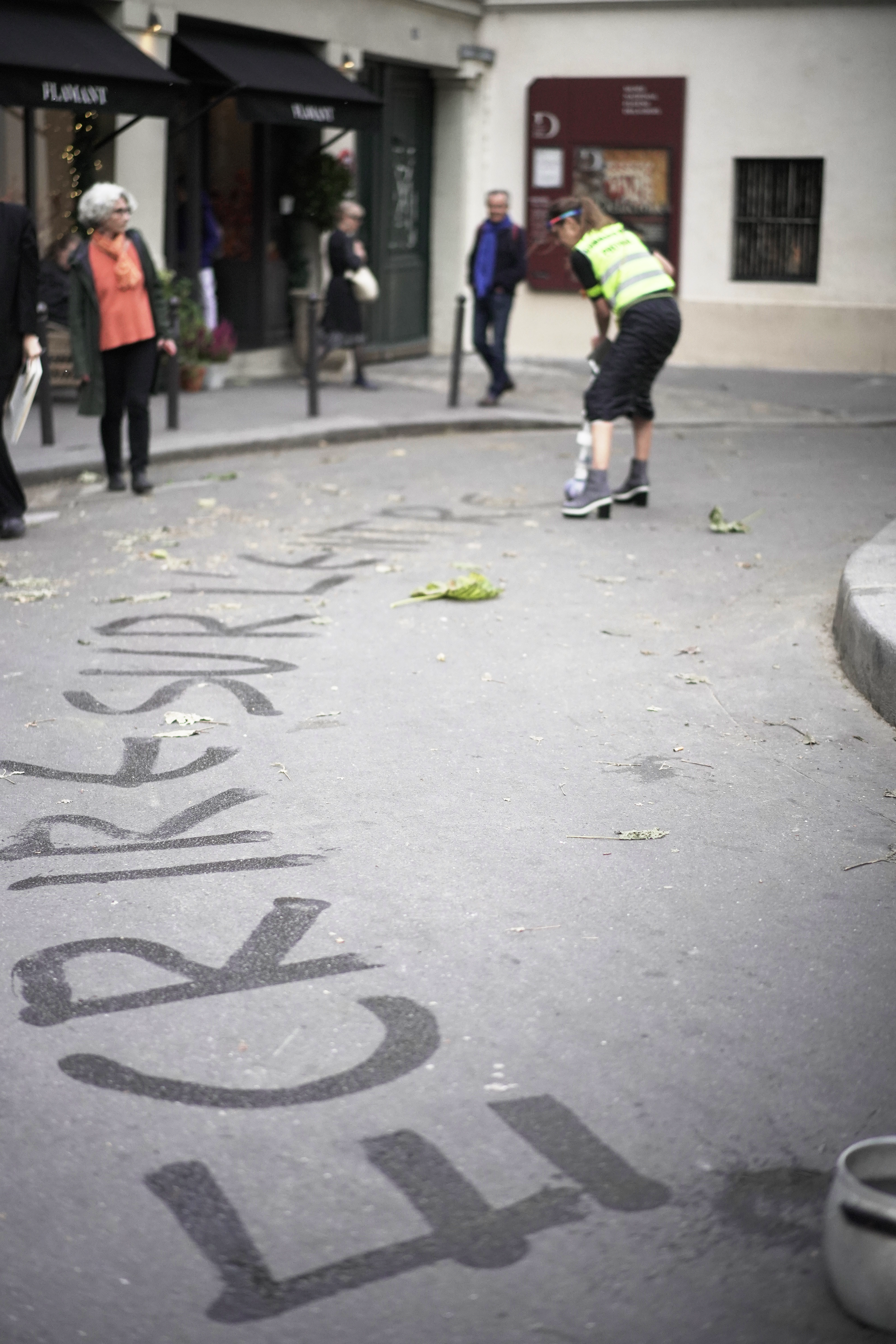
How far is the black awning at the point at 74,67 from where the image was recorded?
12.4 metres

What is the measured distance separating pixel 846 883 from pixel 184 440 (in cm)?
894

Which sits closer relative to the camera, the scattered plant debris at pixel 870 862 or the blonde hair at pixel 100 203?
the scattered plant debris at pixel 870 862

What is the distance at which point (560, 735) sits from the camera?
529cm

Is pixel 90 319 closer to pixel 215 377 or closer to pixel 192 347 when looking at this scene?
pixel 192 347

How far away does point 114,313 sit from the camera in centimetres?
950

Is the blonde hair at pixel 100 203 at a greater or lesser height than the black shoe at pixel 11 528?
greater

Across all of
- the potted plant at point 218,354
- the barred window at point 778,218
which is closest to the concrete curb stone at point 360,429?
the potted plant at point 218,354

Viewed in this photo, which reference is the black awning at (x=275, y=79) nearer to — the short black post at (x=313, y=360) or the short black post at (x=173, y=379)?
the short black post at (x=313, y=360)

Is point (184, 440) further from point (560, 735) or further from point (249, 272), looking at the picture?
point (560, 735)

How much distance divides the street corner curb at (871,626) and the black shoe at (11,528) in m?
4.27

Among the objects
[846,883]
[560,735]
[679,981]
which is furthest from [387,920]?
[560,735]

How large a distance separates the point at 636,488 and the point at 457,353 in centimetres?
502

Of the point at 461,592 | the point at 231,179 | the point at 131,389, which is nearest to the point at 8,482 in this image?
the point at 131,389

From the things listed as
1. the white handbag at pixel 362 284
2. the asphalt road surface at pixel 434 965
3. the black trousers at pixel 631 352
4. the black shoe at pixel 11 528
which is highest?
the white handbag at pixel 362 284
